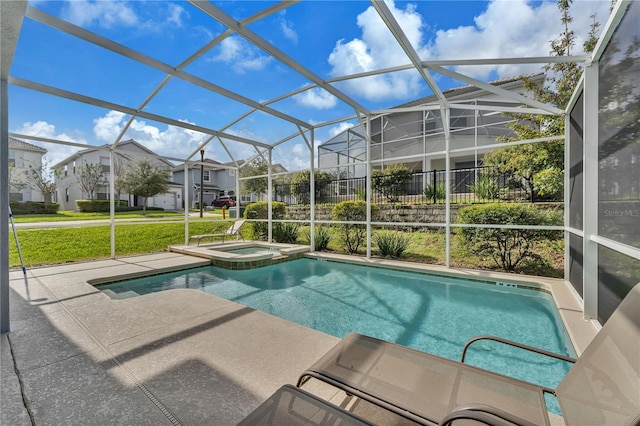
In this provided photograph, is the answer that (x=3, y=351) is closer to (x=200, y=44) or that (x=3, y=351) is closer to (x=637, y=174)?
(x=200, y=44)

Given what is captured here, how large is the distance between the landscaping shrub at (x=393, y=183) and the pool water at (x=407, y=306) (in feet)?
14.2

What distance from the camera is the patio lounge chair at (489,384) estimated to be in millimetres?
1155

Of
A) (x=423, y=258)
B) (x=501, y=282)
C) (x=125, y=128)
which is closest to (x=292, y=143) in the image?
(x=125, y=128)

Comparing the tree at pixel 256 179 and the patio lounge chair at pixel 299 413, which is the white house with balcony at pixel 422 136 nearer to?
the tree at pixel 256 179

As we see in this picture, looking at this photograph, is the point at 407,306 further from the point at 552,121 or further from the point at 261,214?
the point at 261,214

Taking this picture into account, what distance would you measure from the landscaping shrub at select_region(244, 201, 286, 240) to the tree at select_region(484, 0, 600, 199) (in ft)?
26.0

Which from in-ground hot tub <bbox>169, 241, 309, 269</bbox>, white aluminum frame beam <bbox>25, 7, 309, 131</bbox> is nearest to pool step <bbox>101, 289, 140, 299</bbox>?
in-ground hot tub <bbox>169, 241, 309, 269</bbox>

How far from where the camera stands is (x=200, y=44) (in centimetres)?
427

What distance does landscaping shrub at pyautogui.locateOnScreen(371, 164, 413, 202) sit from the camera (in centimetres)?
1033

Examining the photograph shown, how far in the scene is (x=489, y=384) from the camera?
1704 millimetres

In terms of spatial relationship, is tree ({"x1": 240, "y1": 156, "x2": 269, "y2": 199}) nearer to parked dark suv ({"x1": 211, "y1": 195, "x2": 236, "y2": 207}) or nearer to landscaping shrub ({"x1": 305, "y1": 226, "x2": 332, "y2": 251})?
parked dark suv ({"x1": 211, "y1": 195, "x2": 236, "y2": 207})

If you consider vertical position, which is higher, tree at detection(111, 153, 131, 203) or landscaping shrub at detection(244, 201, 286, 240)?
tree at detection(111, 153, 131, 203)

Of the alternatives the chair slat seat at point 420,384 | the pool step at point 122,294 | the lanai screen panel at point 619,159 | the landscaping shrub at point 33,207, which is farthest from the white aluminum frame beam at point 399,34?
the landscaping shrub at point 33,207

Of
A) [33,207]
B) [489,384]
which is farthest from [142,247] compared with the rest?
[489,384]
